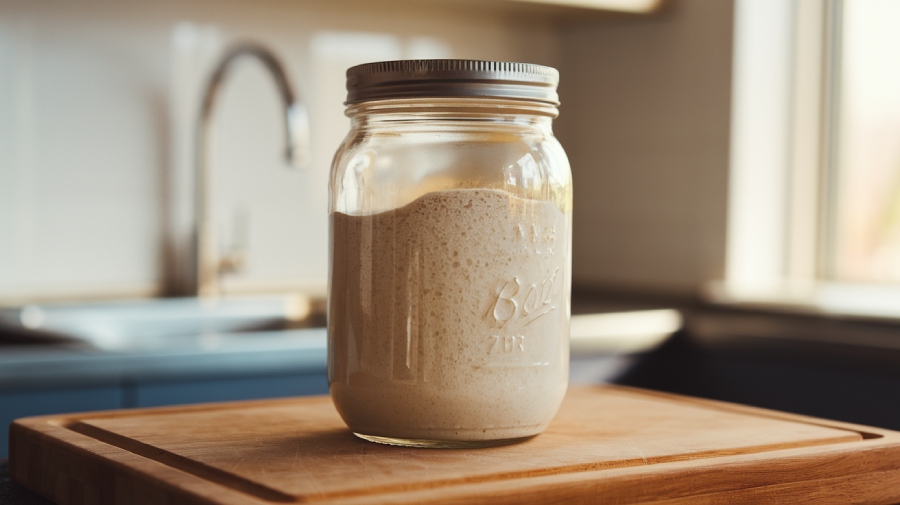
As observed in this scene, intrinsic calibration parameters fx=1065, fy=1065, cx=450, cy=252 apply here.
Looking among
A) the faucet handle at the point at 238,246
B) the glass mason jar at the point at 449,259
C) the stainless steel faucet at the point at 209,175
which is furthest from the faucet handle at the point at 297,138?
the glass mason jar at the point at 449,259

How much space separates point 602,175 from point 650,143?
7.1 inches

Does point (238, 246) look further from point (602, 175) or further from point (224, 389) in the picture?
point (602, 175)

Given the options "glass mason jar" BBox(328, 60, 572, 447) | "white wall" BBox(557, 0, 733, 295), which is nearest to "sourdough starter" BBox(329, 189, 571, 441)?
"glass mason jar" BBox(328, 60, 572, 447)

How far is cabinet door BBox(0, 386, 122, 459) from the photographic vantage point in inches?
52.9

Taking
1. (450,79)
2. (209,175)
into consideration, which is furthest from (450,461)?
(209,175)

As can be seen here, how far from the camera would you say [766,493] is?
0.61 metres

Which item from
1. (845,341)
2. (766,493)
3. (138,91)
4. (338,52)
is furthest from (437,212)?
(338,52)

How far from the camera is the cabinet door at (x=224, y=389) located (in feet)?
4.77

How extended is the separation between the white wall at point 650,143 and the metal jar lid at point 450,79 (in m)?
1.65

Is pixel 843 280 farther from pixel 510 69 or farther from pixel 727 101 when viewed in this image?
pixel 510 69

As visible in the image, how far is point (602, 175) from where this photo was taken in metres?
2.55

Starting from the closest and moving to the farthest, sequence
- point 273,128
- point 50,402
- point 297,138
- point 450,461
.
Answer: point 450,461
point 50,402
point 297,138
point 273,128

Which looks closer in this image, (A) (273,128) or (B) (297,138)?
(B) (297,138)

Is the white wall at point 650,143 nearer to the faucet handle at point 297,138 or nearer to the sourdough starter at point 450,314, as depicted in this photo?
the faucet handle at point 297,138
